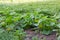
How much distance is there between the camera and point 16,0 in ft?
26.0

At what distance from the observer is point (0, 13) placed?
207 inches

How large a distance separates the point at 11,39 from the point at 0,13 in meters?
2.17

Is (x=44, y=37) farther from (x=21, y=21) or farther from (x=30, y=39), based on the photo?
(x=21, y=21)

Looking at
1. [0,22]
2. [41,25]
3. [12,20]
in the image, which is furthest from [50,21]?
[0,22]

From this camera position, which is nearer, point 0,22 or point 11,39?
point 11,39

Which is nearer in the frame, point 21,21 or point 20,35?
point 20,35

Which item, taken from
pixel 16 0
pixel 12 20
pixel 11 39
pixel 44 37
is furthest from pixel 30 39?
pixel 16 0

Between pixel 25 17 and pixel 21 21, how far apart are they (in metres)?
0.12

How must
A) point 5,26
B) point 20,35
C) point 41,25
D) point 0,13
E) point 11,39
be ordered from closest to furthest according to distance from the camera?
point 11,39 → point 20,35 → point 41,25 → point 5,26 → point 0,13

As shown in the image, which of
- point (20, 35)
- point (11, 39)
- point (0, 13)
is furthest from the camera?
point (0, 13)

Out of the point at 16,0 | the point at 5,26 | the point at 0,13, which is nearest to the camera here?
the point at 5,26

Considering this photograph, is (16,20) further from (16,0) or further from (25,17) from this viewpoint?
(16,0)

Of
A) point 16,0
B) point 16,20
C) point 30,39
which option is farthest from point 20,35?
point 16,0

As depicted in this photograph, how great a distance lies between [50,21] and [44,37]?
15.9 inches
